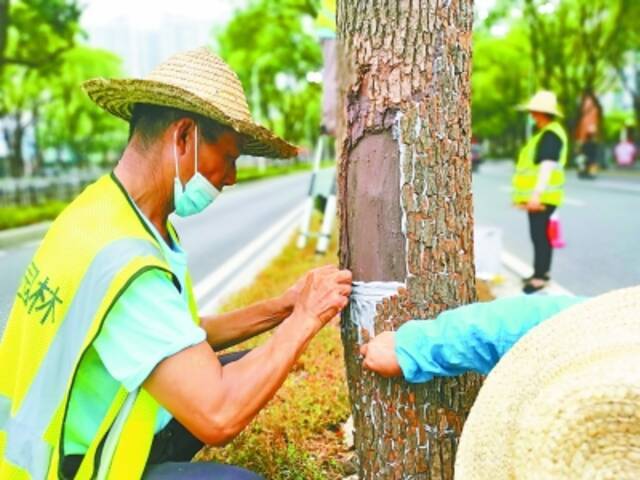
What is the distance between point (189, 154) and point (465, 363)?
3.04ft

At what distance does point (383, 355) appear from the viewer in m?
2.21

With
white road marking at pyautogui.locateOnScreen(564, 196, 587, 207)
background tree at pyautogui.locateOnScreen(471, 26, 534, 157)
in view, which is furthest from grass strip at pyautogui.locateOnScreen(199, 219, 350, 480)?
background tree at pyautogui.locateOnScreen(471, 26, 534, 157)

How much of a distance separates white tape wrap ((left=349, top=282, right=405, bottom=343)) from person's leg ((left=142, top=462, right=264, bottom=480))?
54 centimetres

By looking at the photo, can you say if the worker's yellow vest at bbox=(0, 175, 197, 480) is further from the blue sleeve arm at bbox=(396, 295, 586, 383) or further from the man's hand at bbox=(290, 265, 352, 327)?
the blue sleeve arm at bbox=(396, 295, 586, 383)

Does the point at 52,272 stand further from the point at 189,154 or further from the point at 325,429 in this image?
the point at 325,429

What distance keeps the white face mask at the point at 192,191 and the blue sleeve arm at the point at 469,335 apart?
666mm

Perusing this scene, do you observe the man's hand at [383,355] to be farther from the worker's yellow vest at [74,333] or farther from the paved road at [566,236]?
the paved road at [566,236]

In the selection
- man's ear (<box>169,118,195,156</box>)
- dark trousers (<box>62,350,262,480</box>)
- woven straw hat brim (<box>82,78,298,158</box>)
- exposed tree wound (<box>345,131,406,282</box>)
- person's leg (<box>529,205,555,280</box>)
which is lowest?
person's leg (<box>529,205,555,280</box>)

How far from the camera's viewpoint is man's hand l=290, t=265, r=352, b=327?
87.2 inches

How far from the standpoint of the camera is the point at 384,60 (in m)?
2.27

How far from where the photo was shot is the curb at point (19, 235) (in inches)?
557

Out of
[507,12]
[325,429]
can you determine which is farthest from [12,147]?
[325,429]

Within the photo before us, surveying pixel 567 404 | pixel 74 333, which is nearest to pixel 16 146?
pixel 74 333

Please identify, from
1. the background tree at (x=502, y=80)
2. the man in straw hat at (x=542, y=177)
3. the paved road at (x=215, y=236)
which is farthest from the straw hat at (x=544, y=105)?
the background tree at (x=502, y=80)
